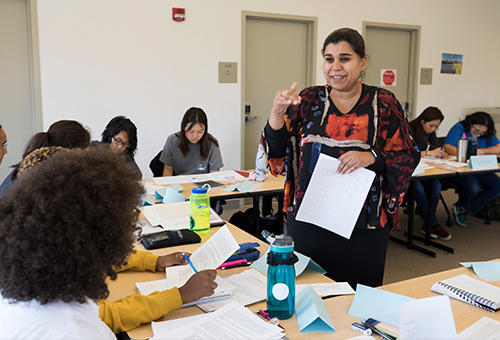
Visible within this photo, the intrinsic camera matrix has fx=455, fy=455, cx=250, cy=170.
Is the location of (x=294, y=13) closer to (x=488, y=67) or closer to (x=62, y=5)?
(x=62, y=5)

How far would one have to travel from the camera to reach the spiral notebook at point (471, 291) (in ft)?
4.38

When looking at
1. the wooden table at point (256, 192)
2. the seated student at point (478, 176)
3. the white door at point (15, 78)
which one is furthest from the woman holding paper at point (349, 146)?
the white door at point (15, 78)

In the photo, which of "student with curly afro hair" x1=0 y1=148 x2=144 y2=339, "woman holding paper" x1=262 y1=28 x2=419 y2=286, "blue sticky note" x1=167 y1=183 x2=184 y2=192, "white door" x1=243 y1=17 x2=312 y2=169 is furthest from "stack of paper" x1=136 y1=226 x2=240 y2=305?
"white door" x1=243 y1=17 x2=312 y2=169

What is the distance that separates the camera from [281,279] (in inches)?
48.7

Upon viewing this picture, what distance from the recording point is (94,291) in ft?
2.80

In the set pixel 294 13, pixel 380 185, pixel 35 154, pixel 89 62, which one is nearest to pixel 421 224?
pixel 294 13

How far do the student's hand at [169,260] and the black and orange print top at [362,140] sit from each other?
1.60 feet

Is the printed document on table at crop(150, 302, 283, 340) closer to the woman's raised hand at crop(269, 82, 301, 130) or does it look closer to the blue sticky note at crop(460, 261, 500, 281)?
the woman's raised hand at crop(269, 82, 301, 130)

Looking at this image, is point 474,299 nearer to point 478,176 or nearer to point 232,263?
point 232,263

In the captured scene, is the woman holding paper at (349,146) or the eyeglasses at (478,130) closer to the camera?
the woman holding paper at (349,146)

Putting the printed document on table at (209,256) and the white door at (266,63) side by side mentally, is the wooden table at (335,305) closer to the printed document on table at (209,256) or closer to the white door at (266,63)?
the printed document on table at (209,256)

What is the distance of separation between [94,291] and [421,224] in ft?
14.7

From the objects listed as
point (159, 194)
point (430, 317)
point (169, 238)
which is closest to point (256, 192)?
point (159, 194)

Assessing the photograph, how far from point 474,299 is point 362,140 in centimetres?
66
